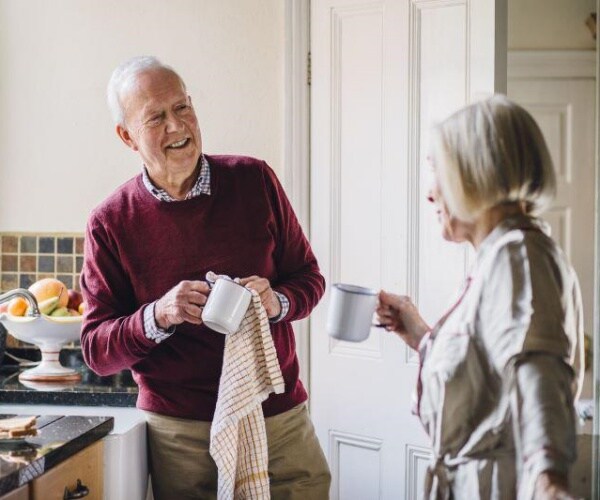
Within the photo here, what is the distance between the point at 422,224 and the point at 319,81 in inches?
21.6

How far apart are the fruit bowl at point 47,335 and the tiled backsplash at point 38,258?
34cm

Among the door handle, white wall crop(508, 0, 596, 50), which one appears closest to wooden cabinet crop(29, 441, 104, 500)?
the door handle

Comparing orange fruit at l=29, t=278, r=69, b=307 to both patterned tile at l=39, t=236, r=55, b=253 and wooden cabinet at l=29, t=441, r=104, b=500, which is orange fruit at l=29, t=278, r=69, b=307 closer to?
patterned tile at l=39, t=236, r=55, b=253

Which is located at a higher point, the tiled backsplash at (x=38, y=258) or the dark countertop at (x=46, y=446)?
the tiled backsplash at (x=38, y=258)

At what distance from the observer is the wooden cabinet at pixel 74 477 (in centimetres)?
193

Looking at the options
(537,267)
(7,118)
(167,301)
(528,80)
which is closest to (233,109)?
(7,118)

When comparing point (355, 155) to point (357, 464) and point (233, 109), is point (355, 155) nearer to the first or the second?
point (233, 109)

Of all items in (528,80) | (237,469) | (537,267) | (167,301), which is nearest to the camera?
(537,267)

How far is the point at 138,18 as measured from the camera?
310 centimetres

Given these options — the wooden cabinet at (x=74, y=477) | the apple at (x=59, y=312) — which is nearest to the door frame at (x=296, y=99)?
the apple at (x=59, y=312)

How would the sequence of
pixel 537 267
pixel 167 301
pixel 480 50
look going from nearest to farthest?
pixel 537 267 < pixel 167 301 < pixel 480 50

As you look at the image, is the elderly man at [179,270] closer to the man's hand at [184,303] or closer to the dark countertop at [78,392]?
the man's hand at [184,303]

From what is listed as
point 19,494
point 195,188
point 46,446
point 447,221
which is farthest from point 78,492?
point 447,221

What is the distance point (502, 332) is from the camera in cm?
142
